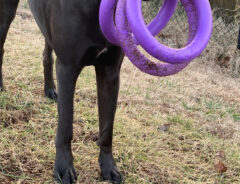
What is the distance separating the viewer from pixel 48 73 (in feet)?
10.8

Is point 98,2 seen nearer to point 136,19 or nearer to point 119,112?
point 136,19

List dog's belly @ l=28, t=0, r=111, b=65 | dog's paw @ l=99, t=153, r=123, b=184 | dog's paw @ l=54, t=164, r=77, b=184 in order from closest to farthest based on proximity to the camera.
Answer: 1. dog's belly @ l=28, t=0, r=111, b=65
2. dog's paw @ l=54, t=164, r=77, b=184
3. dog's paw @ l=99, t=153, r=123, b=184

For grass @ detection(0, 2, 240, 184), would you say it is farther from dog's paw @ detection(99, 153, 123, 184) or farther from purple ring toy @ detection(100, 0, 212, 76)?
purple ring toy @ detection(100, 0, 212, 76)

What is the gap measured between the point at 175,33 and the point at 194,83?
180 cm

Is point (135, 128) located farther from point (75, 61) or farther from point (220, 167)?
point (75, 61)

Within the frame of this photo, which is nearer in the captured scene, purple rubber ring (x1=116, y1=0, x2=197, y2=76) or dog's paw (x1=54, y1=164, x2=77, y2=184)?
purple rubber ring (x1=116, y1=0, x2=197, y2=76)

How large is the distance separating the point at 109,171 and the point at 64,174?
30 centimetres

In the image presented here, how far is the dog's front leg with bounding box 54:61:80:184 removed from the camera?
1.98 m

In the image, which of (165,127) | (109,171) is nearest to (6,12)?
(109,171)

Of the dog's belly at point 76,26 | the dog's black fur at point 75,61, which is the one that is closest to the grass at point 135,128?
the dog's black fur at point 75,61

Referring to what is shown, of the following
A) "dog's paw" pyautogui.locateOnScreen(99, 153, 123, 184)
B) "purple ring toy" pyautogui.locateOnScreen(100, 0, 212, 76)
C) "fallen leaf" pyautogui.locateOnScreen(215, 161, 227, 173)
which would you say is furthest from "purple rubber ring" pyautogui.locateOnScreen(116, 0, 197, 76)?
"fallen leaf" pyautogui.locateOnScreen(215, 161, 227, 173)

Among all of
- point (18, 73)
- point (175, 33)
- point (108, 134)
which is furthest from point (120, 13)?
point (175, 33)

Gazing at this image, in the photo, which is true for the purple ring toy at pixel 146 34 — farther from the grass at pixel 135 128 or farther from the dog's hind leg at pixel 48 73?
the dog's hind leg at pixel 48 73

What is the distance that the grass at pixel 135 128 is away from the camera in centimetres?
235
